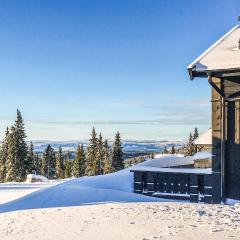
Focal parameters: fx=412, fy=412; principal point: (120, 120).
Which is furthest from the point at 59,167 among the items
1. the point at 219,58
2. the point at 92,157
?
the point at 219,58

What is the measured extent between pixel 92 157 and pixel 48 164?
15982 mm

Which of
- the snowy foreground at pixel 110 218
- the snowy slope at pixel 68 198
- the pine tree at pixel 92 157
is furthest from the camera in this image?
the pine tree at pixel 92 157

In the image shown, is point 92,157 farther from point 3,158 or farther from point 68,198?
point 68,198

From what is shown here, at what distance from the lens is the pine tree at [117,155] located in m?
64.7

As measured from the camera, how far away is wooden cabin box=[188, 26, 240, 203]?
13.1m

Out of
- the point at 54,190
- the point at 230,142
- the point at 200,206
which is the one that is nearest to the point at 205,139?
the point at 230,142

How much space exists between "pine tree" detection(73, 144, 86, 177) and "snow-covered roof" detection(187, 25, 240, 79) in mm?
60518

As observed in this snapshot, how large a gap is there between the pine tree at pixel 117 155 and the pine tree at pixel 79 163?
10.1m


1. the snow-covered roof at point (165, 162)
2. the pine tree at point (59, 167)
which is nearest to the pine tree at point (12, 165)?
the pine tree at point (59, 167)

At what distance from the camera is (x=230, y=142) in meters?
13.3

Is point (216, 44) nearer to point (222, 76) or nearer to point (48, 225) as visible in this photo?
point (222, 76)

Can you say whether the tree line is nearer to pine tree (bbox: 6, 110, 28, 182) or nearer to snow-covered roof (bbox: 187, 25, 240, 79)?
pine tree (bbox: 6, 110, 28, 182)

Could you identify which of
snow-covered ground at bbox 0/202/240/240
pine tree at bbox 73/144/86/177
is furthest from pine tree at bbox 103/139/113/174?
snow-covered ground at bbox 0/202/240/240

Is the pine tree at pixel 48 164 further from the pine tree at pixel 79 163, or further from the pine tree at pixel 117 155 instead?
the pine tree at pixel 117 155
